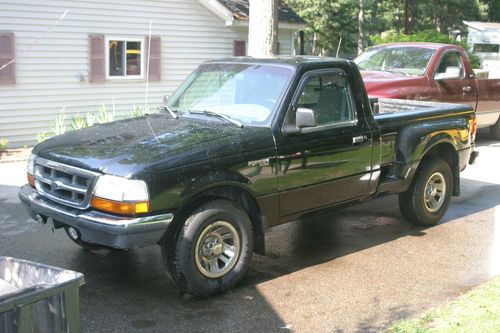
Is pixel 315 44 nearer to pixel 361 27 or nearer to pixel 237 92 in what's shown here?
pixel 361 27

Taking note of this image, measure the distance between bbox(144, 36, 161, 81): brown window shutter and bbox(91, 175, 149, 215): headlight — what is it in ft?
35.7

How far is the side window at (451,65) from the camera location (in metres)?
11.5

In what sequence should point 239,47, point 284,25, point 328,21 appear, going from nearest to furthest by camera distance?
point 239,47 → point 284,25 → point 328,21

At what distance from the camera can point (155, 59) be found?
1503cm

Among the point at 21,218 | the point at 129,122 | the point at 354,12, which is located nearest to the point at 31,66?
the point at 21,218

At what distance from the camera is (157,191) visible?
14.5 ft

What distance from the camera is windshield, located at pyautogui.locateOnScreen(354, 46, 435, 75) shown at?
11297 millimetres

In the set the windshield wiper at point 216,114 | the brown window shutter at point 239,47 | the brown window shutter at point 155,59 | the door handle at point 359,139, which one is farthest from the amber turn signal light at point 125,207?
the brown window shutter at point 239,47

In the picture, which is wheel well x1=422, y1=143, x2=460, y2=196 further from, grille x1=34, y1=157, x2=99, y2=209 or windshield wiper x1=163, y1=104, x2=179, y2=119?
grille x1=34, y1=157, x2=99, y2=209

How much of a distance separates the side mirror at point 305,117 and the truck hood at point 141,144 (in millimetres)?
281

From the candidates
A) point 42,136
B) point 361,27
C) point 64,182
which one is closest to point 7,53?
point 42,136

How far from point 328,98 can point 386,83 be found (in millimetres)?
4978

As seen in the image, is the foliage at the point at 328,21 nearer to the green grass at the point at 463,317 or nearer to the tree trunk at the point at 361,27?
the tree trunk at the point at 361,27

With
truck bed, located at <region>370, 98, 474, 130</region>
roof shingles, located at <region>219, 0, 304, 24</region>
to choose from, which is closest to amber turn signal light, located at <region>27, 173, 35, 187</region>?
truck bed, located at <region>370, 98, 474, 130</region>
